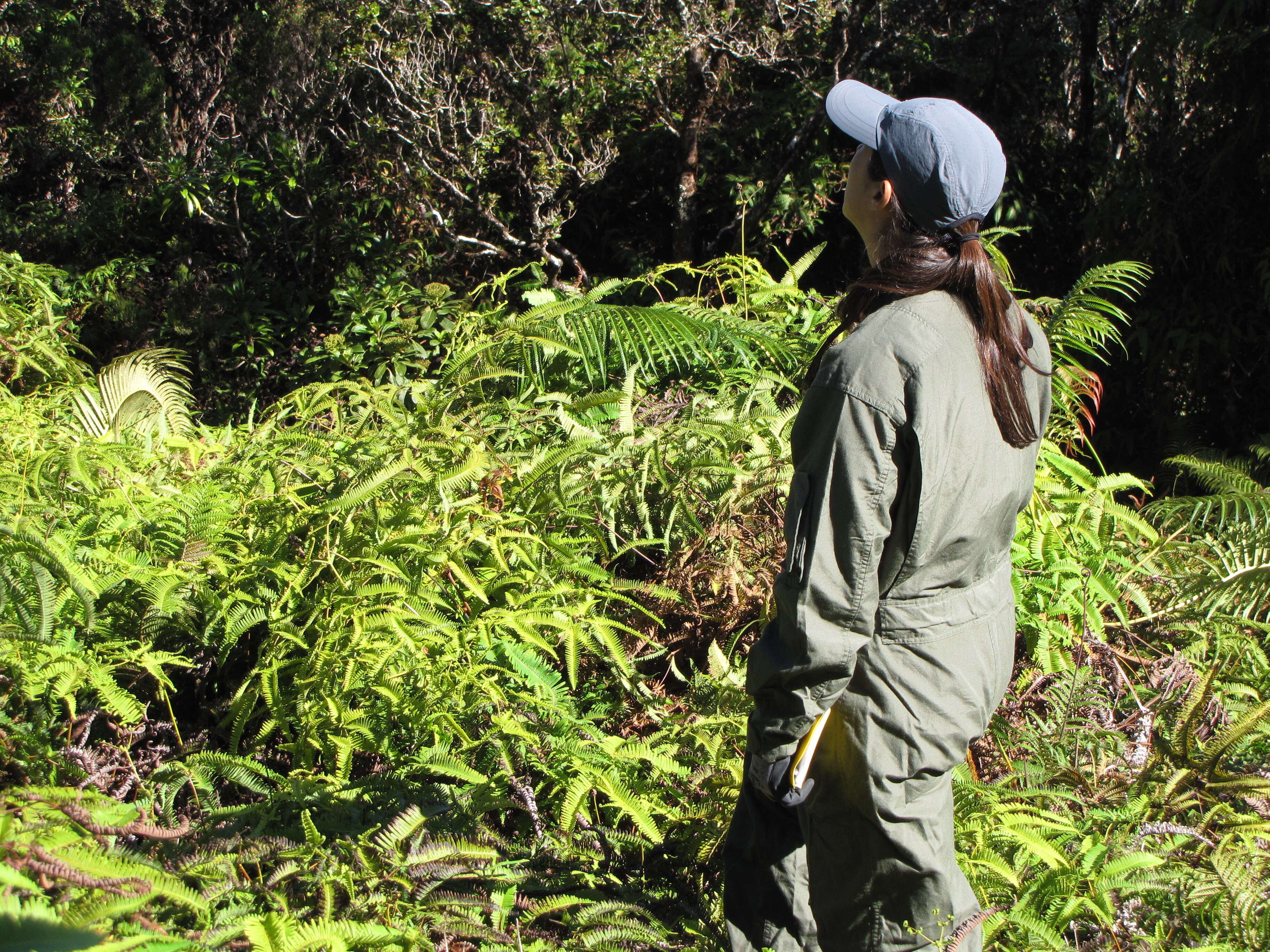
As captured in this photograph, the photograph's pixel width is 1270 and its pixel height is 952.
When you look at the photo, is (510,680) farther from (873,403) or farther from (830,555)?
(873,403)

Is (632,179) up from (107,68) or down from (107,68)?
down

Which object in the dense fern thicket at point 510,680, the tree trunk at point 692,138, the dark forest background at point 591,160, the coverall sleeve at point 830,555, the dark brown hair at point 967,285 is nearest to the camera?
the coverall sleeve at point 830,555

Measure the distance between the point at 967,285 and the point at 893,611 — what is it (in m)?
0.58

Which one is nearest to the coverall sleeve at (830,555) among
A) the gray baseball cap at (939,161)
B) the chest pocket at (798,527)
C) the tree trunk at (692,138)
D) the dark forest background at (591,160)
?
the chest pocket at (798,527)

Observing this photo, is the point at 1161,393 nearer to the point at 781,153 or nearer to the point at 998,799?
the point at 781,153

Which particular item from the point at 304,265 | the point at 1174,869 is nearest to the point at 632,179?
the point at 304,265

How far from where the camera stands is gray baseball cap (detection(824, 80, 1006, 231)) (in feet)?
5.42

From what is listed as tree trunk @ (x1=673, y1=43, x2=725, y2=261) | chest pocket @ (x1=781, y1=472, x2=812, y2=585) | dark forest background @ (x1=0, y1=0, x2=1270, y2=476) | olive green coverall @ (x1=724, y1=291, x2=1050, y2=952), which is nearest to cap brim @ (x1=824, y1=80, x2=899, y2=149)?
olive green coverall @ (x1=724, y1=291, x2=1050, y2=952)

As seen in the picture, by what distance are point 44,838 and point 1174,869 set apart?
7.26ft

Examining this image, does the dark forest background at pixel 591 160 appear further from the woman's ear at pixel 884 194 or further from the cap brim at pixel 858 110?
the woman's ear at pixel 884 194

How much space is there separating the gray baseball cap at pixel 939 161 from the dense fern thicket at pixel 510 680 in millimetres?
1260

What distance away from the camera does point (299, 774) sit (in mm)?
2305

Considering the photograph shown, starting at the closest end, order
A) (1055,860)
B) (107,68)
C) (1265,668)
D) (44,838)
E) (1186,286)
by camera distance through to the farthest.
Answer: (44,838) < (1055,860) < (1265,668) < (1186,286) < (107,68)

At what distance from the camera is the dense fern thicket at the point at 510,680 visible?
6.32ft
